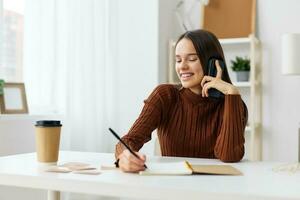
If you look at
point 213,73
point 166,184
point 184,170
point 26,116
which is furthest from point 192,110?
point 26,116

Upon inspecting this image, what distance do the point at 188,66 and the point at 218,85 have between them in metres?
0.14

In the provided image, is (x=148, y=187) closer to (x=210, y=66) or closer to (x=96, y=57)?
(x=210, y=66)

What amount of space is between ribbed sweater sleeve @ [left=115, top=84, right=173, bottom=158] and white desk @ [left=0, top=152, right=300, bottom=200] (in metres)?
0.38

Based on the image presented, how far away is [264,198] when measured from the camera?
848 millimetres

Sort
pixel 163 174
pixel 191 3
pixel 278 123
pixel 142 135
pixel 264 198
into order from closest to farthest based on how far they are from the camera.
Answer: pixel 264 198 → pixel 163 174 → pixel 142 135 → pixel 278 123 → pixel 191 3

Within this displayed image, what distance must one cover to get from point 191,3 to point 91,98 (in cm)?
123

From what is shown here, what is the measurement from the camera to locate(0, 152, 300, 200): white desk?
893 mm

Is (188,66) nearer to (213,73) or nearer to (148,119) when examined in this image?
(213,73)

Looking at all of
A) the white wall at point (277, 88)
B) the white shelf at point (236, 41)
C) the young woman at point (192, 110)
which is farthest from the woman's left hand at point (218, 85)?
the white wall at point (277, 88)

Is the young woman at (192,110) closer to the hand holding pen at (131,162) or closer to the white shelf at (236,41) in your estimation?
the hand holding pen at (131,162)

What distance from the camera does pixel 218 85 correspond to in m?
1.55

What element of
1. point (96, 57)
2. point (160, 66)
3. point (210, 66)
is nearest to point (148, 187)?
point (210, 66)

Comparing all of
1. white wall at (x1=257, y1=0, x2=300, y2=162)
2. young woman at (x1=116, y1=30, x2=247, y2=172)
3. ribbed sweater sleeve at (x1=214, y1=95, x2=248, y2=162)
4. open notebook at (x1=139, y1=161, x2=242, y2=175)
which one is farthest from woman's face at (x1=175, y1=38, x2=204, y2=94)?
white wall at (x1=257, y1=0, x2=300, y2=162)

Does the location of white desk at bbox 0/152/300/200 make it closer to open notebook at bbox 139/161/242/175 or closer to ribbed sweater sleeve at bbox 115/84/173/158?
open notebook at bbox 139/161/242/175
